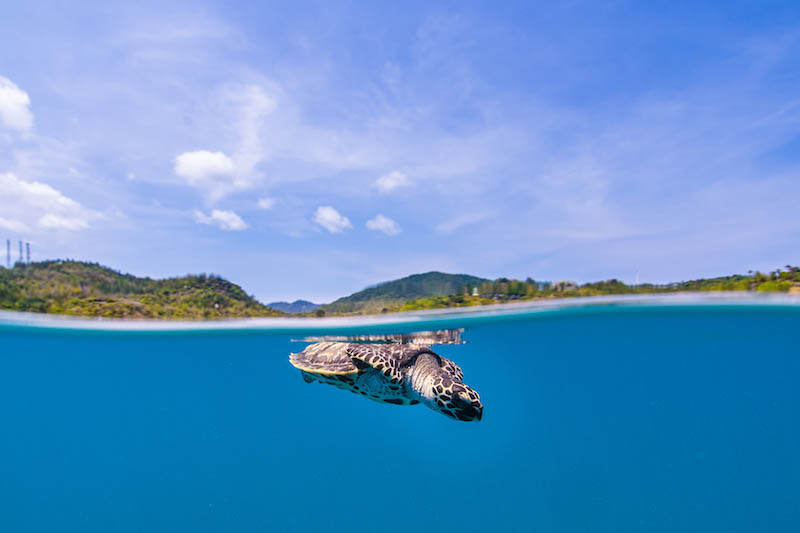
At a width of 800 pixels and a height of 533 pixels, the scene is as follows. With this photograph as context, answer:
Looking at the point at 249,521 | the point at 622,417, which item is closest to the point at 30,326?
the point at 249,521

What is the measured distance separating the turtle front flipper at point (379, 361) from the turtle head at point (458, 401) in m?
1.07

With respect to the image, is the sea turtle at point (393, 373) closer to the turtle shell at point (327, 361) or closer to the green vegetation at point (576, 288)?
the turtle shell at point (327, 361)

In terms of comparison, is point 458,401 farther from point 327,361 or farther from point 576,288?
point 576,288

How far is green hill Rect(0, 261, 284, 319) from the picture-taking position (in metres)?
11.9

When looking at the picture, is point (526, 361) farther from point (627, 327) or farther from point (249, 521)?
point (249, 521)

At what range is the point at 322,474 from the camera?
23.8m

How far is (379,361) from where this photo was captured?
238 inches

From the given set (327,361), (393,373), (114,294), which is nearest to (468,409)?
(393,373)

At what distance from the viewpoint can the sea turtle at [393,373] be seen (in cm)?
524

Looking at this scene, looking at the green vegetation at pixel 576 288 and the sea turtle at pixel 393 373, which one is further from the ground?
the green vegetation at pixel 576 288

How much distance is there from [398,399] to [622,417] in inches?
1059

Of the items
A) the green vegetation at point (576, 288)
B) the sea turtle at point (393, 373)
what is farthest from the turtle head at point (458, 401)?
the green vegetation at point (576, 288)

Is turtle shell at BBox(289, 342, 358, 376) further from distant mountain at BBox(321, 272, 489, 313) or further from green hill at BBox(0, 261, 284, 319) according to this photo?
green hill at BBox(0, 261, 284, 319)

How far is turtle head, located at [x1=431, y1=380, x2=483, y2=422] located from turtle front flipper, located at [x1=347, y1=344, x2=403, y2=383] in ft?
3.51
